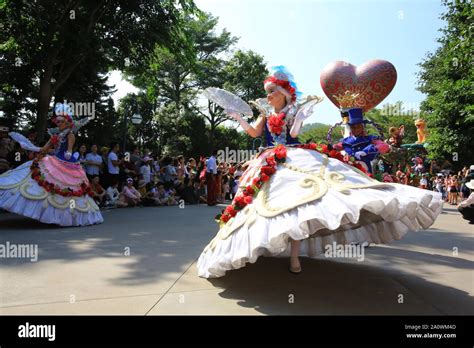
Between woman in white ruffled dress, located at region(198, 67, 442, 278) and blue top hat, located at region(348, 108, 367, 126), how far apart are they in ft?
6.53

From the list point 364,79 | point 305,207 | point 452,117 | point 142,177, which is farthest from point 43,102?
point 452,117

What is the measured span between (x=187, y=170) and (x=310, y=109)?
37.9ft

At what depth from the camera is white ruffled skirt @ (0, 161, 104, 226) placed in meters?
6.59

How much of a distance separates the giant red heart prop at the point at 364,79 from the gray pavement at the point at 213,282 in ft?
27.4

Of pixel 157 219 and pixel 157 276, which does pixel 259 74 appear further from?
pixel 157 276

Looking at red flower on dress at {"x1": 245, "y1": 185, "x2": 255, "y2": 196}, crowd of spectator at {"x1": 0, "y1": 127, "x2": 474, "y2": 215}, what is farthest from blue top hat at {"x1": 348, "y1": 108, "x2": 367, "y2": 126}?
crowd of spectator at {"x1": 0, "y1": 127, "x2": 474, "y2": 215}

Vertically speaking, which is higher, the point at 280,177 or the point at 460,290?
the point at 280,177

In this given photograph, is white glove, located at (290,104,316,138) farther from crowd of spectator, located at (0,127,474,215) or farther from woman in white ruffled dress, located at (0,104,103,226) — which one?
crowd of spectator, located at (0,127,474,215)

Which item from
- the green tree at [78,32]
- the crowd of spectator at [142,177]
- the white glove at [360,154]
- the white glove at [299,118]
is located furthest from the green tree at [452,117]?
the white glove at [299,118]

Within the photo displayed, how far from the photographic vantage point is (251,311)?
2.90 meters

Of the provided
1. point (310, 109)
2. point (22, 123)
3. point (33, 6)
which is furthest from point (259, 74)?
point (310, 109)

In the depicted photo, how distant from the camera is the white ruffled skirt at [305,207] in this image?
2.88 meters

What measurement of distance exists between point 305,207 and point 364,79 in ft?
37.4

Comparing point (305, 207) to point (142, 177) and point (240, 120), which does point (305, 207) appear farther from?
point (142, 177)
